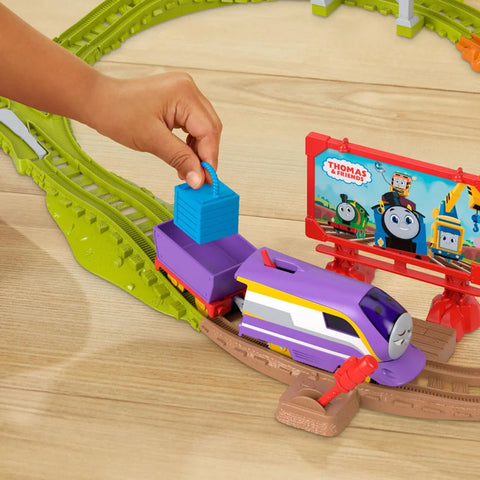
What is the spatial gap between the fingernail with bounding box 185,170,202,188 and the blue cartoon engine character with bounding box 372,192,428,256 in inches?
12.2

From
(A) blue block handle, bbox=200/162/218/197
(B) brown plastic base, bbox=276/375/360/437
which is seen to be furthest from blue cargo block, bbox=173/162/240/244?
(B) brown plastic base, bbox=276/375/360/437

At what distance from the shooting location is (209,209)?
1299 millimetres

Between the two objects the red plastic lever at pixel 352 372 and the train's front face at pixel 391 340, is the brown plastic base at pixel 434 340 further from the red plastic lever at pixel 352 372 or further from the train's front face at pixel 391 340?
the red plastic lever at pixel 352 372

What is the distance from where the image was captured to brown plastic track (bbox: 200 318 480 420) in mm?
1276

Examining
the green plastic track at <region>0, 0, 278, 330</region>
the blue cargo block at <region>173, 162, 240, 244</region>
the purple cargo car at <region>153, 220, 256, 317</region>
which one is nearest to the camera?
Result: the blue cargo block at <region>173, 162, 240, 244</region>

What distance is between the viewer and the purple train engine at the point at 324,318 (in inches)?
49.5

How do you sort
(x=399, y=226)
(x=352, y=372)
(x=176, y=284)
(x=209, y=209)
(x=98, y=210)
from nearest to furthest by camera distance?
1. (x=352, y=372)
2. (x=209, y=209)
3. (x=399, y=226)
4. (x=176, y=284)
5. (x=98, y=210)

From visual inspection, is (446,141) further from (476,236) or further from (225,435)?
(225,435)

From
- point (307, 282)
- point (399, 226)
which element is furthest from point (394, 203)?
point (307, 282)

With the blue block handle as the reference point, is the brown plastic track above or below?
below

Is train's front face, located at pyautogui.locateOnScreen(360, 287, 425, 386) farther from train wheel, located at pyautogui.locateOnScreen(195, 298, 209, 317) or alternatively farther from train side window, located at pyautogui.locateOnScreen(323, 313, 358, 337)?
train wheel, located at pyautogui.locateOnScreen(195, 298, 209, 317)

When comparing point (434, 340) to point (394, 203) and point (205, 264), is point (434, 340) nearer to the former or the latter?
point (394, 203)

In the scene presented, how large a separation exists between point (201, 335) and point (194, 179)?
304mm

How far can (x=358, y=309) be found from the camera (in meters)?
1.25
